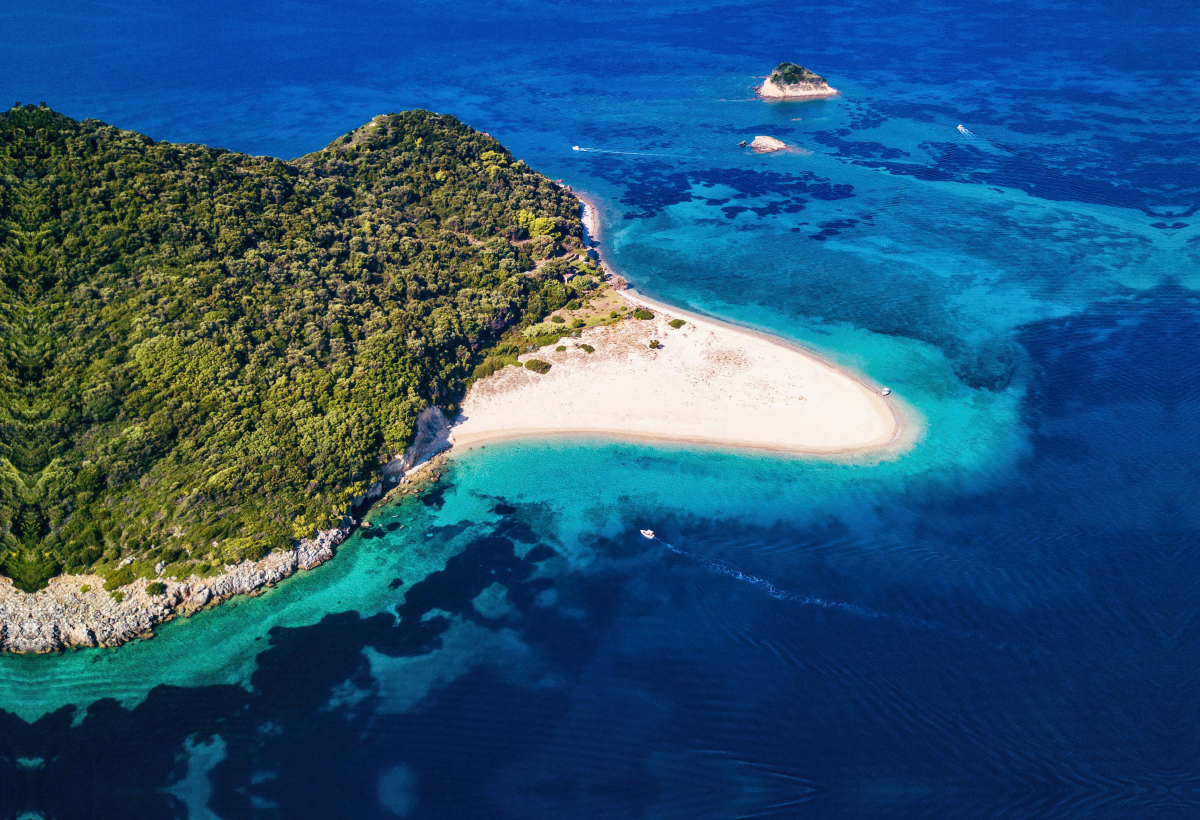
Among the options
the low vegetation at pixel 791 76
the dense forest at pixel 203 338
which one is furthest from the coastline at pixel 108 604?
the low vegetation at pixel 791 76

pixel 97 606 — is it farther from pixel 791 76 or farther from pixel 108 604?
pixel 791 76

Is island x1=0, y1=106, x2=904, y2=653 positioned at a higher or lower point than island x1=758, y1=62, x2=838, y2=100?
lower

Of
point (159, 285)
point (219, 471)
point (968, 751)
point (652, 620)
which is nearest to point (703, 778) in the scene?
point (652, 620)

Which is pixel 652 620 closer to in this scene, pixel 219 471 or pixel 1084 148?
pixel 219 471

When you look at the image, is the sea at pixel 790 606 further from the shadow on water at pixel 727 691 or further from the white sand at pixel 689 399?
the white sand at pixel 689 399

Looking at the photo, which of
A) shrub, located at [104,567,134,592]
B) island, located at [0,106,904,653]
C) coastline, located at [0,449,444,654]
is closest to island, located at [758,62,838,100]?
island, located at [0,106,904,653]

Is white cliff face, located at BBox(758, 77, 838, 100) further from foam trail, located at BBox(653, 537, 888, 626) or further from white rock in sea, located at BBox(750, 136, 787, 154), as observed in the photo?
foam trail, located at BBox(653, 537, 888, 626)
